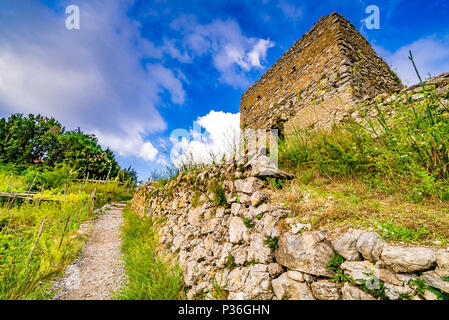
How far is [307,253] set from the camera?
4.99 ft

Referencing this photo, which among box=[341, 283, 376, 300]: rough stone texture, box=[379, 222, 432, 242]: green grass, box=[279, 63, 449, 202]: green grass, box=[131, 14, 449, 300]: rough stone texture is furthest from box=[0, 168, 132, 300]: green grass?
box=[279, 63, 449, 202]: green grass

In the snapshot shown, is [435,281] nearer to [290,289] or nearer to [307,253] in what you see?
[307,253]

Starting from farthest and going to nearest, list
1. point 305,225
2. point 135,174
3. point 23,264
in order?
point 135,174
point 23,264
point 305,225

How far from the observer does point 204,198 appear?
3.48 meters

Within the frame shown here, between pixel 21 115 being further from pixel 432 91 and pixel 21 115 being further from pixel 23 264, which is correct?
pixel 432 91

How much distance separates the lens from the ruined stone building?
432 centimetres

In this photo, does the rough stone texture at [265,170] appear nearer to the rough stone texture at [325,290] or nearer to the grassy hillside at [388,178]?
the grassy hillside at [388,178]

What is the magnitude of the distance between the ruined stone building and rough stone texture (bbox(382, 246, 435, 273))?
3379 millimetres

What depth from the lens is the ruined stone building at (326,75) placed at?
→ 170 inches

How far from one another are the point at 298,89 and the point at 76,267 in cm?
716

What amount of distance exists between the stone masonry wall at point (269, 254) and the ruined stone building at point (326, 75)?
2633 millimetres

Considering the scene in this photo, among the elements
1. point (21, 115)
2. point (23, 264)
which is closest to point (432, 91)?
point (23, 264)

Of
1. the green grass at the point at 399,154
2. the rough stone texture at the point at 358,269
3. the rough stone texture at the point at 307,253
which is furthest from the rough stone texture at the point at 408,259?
the green grass at the point at 399,154

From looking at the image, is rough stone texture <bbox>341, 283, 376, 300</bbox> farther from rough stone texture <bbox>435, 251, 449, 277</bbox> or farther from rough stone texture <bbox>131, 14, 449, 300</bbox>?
rough stone texture <bbox>435, 251, 449, 277</bbox>
